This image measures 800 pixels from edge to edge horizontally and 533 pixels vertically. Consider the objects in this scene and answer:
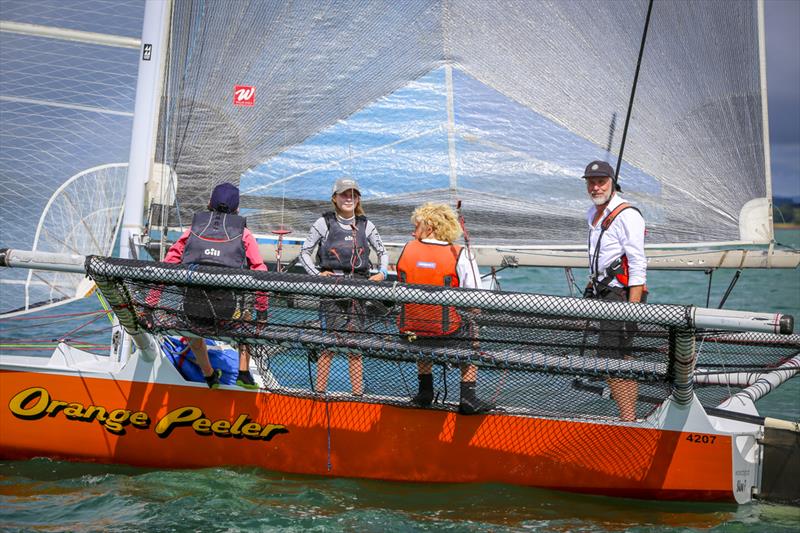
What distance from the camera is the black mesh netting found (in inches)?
178

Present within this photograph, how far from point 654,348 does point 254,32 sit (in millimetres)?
3628

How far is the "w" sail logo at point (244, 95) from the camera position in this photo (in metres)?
6.64

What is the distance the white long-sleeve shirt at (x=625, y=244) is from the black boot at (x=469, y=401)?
2.88ft

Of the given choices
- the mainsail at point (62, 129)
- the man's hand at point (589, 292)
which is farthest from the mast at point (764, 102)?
the mainsail at point (62, 129)

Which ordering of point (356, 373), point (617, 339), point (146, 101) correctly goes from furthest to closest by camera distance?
point (146, 101)
point (356, 373)
point (617, 339)

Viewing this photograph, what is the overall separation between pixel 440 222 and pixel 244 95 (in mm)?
2318

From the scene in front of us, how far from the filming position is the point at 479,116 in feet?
22.2

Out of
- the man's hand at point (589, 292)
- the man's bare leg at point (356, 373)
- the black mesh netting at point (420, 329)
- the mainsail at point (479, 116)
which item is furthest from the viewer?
the mainsail at point (479, 116)

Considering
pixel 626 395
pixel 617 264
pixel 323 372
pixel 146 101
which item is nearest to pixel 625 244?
pixel 617 264

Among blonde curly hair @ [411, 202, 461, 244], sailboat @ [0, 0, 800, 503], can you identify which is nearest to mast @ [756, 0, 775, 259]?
sailboat @ [0, 0, 800, 503]

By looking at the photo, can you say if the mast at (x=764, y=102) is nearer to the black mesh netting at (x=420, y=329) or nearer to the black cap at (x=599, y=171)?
the black mesh netting at (x=420, y=329)

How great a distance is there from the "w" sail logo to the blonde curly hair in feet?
7.00

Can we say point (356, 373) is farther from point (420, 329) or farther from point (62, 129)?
point (62, 129)

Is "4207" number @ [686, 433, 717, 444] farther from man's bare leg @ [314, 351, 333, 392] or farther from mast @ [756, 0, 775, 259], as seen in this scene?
mast @ [756, 0, 775, 259]
